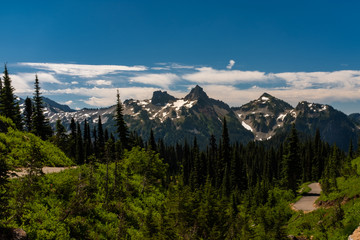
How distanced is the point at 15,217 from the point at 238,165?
68.3 m

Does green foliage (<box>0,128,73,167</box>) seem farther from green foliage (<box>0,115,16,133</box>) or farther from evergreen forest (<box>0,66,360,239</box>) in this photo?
green foliage (<box>0,115,16,133</box>)

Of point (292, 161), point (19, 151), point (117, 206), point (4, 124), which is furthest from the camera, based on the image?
point (292, 161)

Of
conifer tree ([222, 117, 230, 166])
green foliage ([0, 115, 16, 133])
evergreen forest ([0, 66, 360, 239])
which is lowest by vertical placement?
conifer tree ([222, 117, 230, 166])

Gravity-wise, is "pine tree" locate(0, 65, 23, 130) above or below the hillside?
above

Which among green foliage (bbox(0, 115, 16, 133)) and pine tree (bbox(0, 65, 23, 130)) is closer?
green foliage (bbox(0, 115, 16, 133))

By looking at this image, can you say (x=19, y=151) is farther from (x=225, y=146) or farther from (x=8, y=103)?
(x=225, y=146)

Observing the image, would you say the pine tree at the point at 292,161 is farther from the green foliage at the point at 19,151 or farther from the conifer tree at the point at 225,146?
the green foliage at the point at 19,151

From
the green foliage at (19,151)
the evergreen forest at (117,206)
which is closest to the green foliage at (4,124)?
→ the evergreen forest at (117,206)

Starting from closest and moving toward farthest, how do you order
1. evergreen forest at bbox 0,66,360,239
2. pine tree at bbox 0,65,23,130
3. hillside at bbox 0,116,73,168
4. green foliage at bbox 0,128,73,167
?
evergreen forest at bbox 0,66,360,239, hillside at bbox 0,116,73,168, green foliage at bbox 0,128,73,167, pine tree at bbox 0,65,23,130

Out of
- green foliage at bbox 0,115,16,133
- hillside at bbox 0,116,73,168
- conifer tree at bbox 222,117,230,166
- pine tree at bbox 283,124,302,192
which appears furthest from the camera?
conifer tree at bbox 222,117,230,166

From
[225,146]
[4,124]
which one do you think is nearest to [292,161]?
[225,146]

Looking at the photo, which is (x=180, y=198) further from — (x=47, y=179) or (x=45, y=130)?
(x=45, y=130)

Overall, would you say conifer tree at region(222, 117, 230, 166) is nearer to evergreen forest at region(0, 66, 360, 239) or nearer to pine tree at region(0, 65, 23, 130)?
evergreen forest at region(0, 66, 360, 239)

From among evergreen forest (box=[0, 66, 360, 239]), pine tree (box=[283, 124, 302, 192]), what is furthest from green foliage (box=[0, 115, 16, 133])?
pine tree (box=[283, 124, 302, 192])
